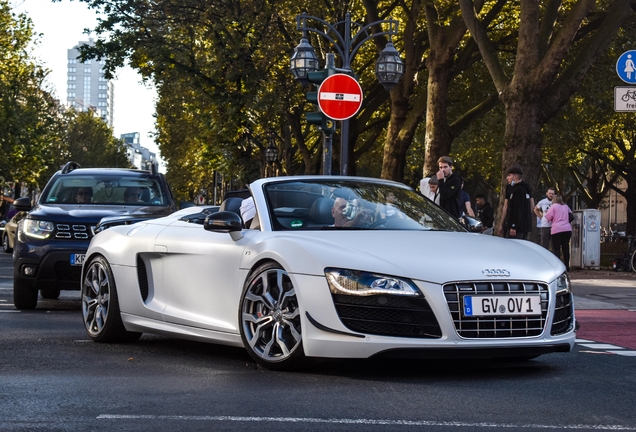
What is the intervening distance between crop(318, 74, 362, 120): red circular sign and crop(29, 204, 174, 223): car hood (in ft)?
16.4

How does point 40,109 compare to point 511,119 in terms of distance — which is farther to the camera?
point 40,109

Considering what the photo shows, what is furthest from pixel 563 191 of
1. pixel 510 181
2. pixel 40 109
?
pixel 510 181

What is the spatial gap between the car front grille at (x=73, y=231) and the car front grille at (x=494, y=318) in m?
6.44

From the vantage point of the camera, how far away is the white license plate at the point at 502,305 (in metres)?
6.82

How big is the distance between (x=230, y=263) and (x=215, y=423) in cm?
252

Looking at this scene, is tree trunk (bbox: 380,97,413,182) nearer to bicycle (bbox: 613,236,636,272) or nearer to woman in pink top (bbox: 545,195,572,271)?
woman in pink top (bbox: 545,195,572,271)

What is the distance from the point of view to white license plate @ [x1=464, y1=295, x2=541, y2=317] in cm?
682

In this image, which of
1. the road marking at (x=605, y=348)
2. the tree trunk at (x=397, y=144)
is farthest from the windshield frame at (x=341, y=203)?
the tree trunk at (x=397, y=144)

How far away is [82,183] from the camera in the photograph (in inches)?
541

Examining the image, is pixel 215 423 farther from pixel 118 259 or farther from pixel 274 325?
pixel 118 259

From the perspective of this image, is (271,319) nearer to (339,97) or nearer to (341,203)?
(341,203)

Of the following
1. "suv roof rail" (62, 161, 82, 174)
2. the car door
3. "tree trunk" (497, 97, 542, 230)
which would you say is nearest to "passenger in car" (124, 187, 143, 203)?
"suv roof rail" (62, 161, 82, 174)

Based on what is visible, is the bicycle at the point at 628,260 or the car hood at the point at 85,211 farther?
the bicycle at the point at 628,260

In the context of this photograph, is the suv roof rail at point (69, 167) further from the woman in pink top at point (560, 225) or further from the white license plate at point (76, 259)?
the woman in pink top at point (560, 225)
